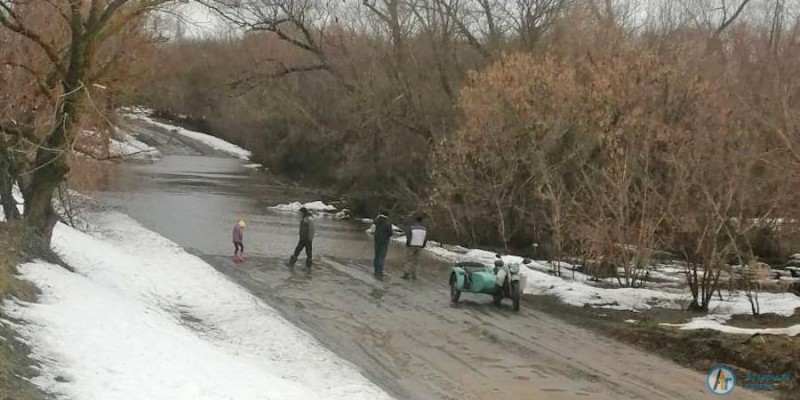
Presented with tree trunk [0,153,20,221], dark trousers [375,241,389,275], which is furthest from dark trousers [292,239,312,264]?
tree trunk [0,153,20,221]

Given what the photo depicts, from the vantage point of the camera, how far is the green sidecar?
663 inches

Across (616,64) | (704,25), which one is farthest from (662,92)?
(704,25)

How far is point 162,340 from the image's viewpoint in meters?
10.2

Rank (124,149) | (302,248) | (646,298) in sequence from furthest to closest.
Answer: (124,149) → (302,248) → (646,298)

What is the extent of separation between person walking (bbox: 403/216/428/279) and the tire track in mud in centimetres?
103

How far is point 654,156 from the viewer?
66.9 ft

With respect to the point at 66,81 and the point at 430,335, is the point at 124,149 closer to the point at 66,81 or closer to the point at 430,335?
the point at 66,81

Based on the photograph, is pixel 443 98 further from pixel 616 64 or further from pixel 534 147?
pixel 616 64

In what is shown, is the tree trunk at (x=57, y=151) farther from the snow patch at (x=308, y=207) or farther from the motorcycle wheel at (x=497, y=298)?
the snow patch at (x=308, y=207)

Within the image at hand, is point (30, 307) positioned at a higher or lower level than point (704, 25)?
lower

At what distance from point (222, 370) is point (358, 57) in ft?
106

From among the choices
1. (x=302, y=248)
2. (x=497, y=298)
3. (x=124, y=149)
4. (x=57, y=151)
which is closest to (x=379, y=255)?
(x=302, y=248)

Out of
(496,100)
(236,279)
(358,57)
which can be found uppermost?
(358,57)

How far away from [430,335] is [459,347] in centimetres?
95
